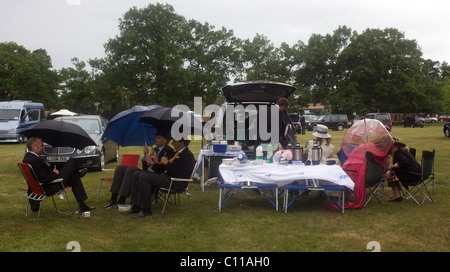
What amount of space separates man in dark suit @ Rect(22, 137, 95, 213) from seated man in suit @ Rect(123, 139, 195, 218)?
832mm

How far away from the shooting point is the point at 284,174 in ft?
19.5

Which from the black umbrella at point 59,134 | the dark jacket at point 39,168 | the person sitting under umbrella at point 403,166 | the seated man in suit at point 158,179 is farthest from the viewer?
the person sitting under umbrella at point 403,166

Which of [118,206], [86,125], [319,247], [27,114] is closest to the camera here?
[319,247]

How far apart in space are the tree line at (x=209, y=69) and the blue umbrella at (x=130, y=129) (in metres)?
32.3

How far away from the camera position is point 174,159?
612 cm

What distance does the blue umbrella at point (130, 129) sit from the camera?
7238mm

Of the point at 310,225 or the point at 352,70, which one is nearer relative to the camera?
the point at 310,225

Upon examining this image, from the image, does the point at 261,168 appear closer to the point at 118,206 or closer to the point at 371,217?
the point at 371,217

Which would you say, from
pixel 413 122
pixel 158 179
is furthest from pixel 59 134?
pixel 413 122

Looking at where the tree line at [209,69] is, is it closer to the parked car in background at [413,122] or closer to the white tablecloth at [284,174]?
the parked car in background at [413,122]

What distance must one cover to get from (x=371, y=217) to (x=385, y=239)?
1051 mm

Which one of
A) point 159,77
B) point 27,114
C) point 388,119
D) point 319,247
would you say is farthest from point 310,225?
point 159,77

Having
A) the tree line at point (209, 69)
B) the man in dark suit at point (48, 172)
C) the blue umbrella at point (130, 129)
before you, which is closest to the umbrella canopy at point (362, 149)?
the blue umbrella at point (130, 129)

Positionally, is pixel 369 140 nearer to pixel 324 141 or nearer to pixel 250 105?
pixel 324 141
